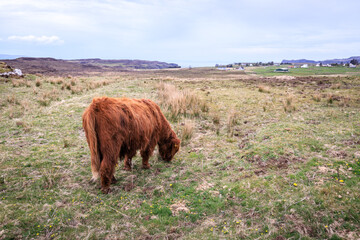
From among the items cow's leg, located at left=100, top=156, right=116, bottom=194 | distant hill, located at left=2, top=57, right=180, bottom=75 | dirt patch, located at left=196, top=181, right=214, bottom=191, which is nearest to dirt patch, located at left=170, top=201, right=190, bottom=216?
dirt patch, located at left=196, top=181, right=214, bottom=191

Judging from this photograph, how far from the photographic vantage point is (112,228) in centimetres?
299

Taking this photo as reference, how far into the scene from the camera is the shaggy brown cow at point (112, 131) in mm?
3617

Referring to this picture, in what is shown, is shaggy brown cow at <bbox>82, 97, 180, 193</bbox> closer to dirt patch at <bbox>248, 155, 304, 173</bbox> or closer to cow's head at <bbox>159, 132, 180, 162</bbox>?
cow's head at <bbox>159, 132, 180, 162</bbox>

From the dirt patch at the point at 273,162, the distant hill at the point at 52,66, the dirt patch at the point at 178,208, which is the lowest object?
the dirt patch at the point at 178,208

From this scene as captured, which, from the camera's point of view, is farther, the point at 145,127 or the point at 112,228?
the point at 145,127

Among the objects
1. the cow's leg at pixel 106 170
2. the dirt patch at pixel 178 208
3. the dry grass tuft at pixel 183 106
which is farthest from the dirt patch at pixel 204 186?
the dry grass tuft at pixel 183 106

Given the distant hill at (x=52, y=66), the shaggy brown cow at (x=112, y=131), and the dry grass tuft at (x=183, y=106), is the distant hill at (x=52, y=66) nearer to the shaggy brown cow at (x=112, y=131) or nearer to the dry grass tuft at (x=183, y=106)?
the dry grass tuft at (x=183, y=106)

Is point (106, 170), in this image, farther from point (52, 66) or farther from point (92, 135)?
point (52, 66)

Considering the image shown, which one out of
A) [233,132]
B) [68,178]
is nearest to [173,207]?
[68,178]

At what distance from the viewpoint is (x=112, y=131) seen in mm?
3666

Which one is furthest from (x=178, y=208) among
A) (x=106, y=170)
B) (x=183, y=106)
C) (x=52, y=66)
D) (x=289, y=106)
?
(x=52, y=66)

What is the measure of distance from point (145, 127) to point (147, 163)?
1.17m

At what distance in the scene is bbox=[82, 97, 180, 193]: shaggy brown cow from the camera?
11.9 feet

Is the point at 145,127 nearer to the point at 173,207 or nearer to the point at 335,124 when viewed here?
the point at 173,207
